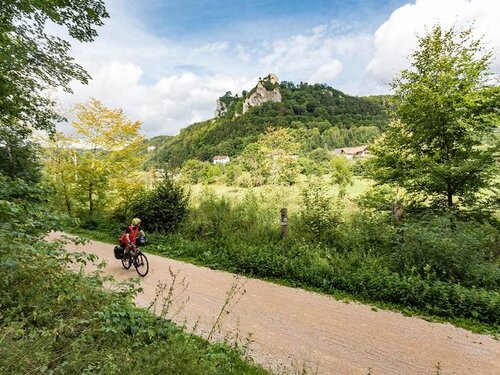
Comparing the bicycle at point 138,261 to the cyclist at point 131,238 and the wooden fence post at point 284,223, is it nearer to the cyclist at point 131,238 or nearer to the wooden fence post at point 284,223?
the cyclist at point 131,238

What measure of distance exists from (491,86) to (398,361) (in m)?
8.21

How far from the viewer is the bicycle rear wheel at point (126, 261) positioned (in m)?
8.34

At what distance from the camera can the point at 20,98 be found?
8.42m

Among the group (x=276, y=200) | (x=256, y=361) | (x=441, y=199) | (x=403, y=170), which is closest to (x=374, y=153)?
(x=403, y=170)

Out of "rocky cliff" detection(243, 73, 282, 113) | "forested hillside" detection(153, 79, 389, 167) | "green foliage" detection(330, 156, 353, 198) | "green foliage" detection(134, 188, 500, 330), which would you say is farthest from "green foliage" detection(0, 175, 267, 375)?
"rocky cliff" detection(243, 73, 282, 113)

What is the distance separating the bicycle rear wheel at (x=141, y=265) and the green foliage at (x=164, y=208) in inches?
164

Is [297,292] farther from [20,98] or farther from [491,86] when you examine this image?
[20,98]

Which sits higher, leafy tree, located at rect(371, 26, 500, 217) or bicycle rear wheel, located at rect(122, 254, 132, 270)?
leafy tree, located at rect(371, 26, 500, 217)

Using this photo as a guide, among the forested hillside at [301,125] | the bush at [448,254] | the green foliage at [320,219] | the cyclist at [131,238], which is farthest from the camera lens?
the forested hillside at [301,125]

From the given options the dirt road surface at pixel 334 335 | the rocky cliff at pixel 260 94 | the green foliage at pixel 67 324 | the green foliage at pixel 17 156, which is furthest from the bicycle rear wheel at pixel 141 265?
the rocky cliff at pixel 260 94

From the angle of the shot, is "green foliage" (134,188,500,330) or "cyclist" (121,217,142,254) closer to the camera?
"green foliage" (134,188,500,330)

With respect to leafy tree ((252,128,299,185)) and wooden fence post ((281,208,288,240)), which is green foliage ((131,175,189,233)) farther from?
leafy tree ((252,128,299,185))

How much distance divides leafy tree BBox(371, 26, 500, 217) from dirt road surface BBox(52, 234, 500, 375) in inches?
186

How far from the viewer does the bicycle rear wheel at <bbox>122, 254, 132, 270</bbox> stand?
834 cm
